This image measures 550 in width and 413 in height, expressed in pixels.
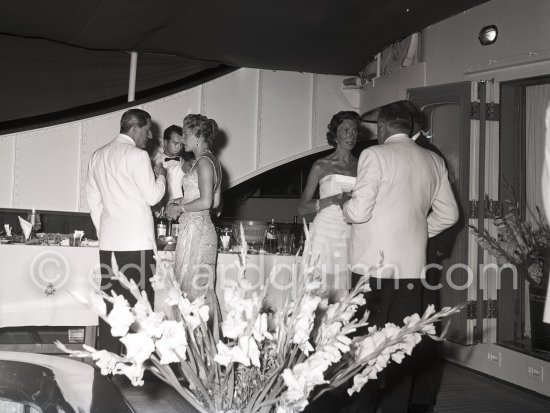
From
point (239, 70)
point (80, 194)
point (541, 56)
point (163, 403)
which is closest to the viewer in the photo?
point (163, 403)

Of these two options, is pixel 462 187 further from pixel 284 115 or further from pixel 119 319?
pixel 119 319

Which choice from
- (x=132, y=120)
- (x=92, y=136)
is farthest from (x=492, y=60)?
(x=92, y=136)

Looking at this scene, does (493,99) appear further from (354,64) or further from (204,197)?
(204,197)

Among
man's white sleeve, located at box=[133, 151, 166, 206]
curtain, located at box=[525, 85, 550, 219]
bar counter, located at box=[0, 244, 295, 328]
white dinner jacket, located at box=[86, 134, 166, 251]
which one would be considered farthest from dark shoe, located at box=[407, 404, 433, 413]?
curtain, located at box=[525, 85, 550, 219]

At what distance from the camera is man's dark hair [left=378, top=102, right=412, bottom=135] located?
305 centimetres

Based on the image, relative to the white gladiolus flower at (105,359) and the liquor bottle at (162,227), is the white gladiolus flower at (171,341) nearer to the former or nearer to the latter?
the white gladiolus flower at (105,359)

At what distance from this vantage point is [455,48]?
485cm

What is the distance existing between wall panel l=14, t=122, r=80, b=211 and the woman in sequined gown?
1.76m

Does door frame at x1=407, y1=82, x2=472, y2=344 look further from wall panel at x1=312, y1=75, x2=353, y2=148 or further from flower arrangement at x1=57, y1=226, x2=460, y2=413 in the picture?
flower arrangement at x1=57, y1=226, x2=460, y2=413

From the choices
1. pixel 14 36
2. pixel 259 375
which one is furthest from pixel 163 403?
pixel 14 36

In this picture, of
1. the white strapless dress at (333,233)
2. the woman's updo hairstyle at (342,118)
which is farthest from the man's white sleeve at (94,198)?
the woman's updo hairstyle at (342,118)

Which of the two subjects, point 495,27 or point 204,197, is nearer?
point 204,197

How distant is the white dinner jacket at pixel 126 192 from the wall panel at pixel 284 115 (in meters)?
2.27

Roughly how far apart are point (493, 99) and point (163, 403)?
152 inches
